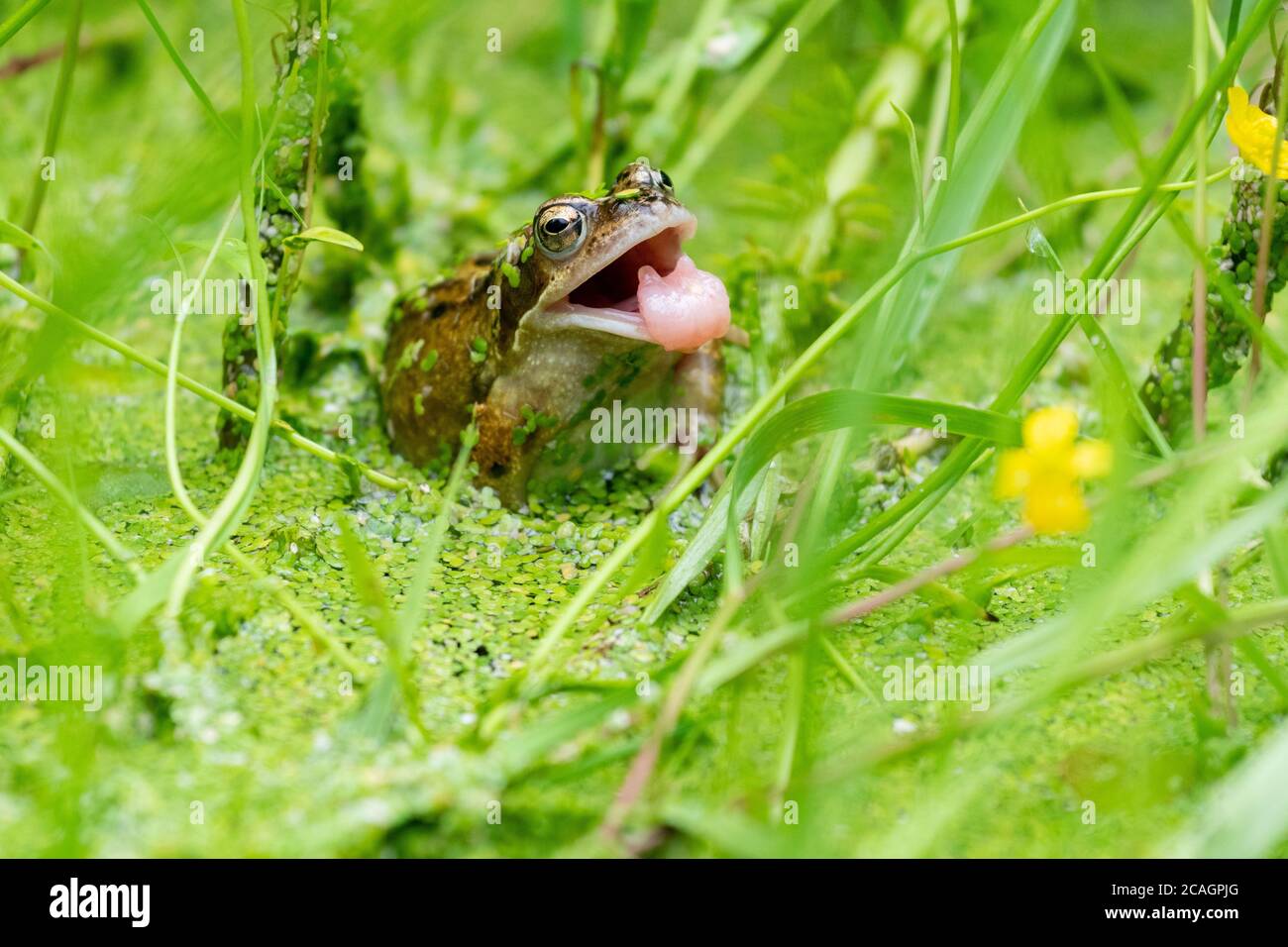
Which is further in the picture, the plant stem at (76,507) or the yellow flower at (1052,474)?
the plant stem at (76,507)

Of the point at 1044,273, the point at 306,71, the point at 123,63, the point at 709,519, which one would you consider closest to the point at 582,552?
the point at 709,519

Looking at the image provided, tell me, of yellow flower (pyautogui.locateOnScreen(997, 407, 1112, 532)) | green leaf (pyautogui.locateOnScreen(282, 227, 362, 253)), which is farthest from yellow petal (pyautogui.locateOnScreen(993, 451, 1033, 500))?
green leaf (pyautogui.locateOnScreen(282, 227, 362, 253))

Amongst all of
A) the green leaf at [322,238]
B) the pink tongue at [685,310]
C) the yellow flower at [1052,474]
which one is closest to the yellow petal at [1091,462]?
the yellow flower at [1052,474]

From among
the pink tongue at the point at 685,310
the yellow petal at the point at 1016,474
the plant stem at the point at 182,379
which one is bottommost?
the yellow petal at the point at 1016,474

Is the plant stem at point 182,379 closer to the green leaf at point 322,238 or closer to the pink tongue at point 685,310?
the green leaf at point 322,238

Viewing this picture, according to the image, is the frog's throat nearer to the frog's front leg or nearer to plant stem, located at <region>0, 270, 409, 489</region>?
the frog's front leg

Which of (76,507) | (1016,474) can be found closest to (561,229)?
(76,507)

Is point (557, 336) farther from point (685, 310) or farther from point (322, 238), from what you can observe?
point (322, 238)

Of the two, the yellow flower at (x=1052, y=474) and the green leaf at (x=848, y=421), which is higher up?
the green leaf at (x=848, y=421)
